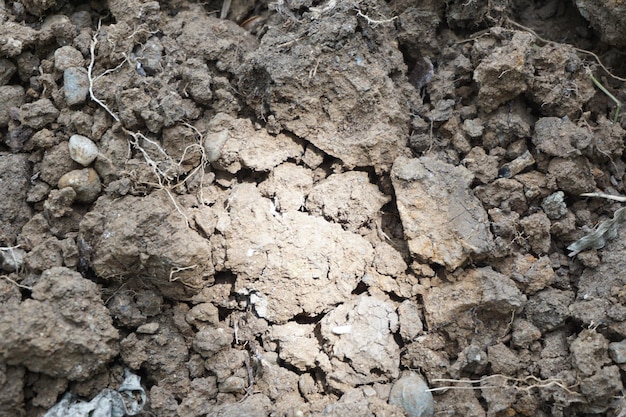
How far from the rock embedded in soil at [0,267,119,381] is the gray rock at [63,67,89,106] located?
2.02ft

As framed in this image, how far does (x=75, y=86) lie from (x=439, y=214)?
1.34 m

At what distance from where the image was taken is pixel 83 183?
2.06 metres

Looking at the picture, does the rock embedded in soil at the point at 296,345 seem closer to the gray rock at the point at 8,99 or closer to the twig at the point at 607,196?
the twig at the point at 607,196

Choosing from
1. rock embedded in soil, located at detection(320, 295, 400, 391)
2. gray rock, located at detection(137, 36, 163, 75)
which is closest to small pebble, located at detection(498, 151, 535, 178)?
rock embedded in soil, located at detection(320, 295, 400, 391)

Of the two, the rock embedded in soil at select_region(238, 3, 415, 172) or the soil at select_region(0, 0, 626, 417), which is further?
the rock embedded in soil at select_region(238, 3, 415, 172)

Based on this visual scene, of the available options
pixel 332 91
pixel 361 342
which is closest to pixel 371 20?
pixel 332 91

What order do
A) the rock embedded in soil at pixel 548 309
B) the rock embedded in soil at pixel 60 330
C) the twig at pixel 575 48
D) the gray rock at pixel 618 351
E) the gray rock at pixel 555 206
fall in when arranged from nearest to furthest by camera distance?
the rock embedded in soil at pixel 60 330 → the gray rock at pixel 618 351 → the rock embedded in soil at pixel 548 309 → the gray rock at pixel 555 206 → the twig at pixel 575 48

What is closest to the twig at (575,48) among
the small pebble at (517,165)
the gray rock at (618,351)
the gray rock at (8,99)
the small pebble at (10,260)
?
the small pebble at (517,165)

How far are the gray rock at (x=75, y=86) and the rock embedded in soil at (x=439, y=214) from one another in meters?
1.12

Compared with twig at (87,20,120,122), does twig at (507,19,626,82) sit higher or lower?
higher

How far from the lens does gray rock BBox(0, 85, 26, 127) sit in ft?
7.15

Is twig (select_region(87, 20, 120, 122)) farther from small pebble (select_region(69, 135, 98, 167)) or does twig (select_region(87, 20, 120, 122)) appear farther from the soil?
small pebble (select_region(69, 135, 98, 167))

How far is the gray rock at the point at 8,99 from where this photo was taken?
2180mm

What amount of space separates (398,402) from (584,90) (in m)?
1.31
